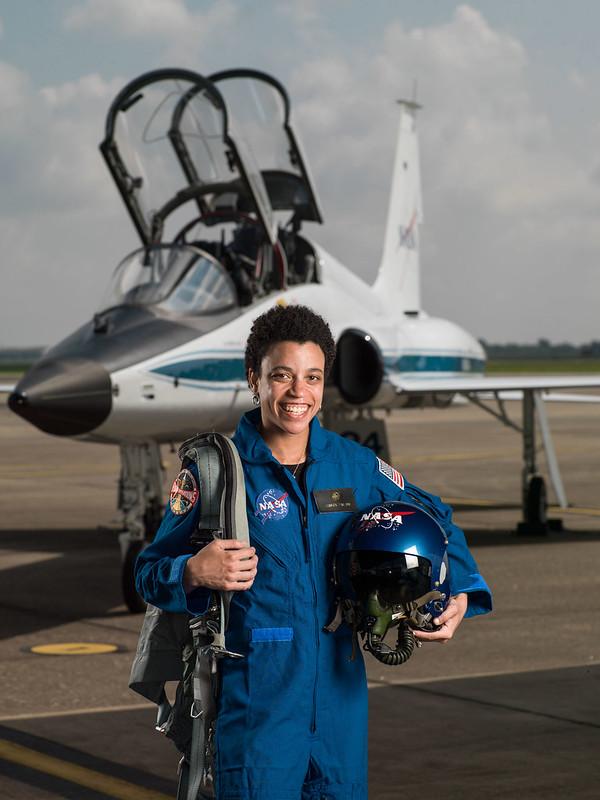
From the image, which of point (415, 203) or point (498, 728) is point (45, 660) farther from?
point (415, 203)

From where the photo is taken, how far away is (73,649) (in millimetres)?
9547

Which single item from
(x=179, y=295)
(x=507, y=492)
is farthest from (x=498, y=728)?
(x=507, y=492)

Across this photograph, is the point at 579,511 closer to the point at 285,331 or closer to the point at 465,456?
the point at 465,456

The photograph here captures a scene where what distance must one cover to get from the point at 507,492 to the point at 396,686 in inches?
529

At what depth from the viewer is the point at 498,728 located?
7.27m

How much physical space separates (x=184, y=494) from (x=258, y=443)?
259 millimetres

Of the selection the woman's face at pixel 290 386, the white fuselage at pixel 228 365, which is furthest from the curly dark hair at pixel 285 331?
the white fuselage at pixel 228 365

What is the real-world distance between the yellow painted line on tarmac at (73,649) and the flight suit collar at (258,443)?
5710mm

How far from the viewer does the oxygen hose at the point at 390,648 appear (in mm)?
3791

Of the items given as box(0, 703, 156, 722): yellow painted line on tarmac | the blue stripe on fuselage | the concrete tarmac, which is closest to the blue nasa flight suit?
the concrete tarmac

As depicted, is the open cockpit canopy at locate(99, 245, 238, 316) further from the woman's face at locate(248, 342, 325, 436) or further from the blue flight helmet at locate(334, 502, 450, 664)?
the blue flight helmet at locate(334, 502, 450, 664)

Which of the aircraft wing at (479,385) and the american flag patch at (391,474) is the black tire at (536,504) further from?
the american flag patch at (391,474)

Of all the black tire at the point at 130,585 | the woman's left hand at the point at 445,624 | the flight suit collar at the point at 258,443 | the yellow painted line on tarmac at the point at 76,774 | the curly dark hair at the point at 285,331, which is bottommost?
the yellow painted line on tarmac at the point at 76,774

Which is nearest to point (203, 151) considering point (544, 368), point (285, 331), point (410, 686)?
point (410, 686)
